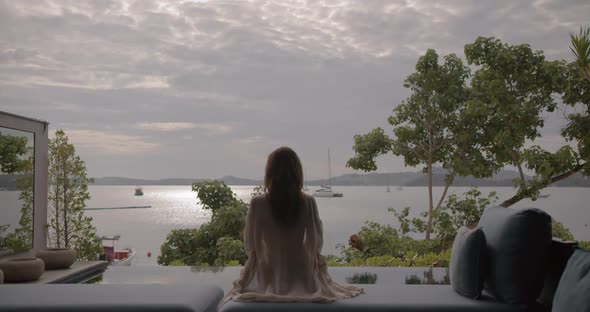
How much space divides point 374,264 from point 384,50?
6.12 metres

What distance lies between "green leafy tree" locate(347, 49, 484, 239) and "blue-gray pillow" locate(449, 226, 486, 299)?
6.56 metres

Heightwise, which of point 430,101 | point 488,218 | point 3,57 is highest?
point 3,57

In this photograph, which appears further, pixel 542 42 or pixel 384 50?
pixel 384 50

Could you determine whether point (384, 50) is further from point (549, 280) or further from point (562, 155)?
point (549, 280)

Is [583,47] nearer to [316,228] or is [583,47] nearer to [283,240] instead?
[316,228]

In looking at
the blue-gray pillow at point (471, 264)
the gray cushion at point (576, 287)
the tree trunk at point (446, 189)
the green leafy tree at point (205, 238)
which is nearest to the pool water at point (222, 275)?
the blue-gray pillow at point (471, 264)

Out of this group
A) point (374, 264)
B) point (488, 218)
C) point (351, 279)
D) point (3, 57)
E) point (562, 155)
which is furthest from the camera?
point (3, 57)

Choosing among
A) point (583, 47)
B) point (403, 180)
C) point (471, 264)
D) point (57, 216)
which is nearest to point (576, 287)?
point (471, 264)

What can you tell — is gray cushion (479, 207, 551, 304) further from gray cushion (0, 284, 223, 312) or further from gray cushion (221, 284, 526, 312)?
gray cushion (0, 284, 223, 312)

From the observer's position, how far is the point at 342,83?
15.3m

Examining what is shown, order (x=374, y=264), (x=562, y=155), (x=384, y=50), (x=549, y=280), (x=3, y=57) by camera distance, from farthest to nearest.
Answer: (x=384, y=50) → (x=3, y=57) → (x=562, y=155) → (x=374, y=264) → (x=549, y=280)

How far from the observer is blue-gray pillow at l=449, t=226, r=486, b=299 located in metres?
2.63

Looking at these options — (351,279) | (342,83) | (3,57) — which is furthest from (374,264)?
(342,83)

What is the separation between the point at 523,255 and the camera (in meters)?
2.53
